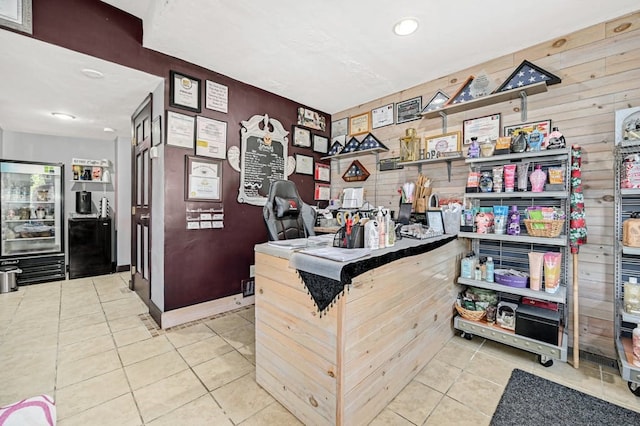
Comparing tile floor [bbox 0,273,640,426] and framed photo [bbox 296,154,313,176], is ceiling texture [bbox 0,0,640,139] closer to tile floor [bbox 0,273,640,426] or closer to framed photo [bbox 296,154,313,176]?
framed photo [bbox 296,154,313,176]

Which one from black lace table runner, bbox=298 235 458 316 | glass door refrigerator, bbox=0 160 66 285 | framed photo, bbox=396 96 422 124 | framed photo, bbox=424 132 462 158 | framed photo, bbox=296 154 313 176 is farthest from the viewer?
glass door refrigerator, bbox=0 160 66 285

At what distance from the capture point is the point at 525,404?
1.71 metres

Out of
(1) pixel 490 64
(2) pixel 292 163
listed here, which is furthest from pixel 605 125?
(2) pixel 292 163

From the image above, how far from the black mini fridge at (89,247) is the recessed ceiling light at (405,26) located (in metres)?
5.38

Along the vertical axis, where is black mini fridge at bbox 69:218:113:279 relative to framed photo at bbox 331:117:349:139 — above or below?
below

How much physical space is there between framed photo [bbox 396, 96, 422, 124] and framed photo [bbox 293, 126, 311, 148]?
1.33 metres

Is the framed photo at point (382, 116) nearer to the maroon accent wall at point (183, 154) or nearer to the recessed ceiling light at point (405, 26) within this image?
the maroon accent wall at point (183, 154)

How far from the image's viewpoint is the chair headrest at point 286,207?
2670mm

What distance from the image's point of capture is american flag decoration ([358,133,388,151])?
364cm

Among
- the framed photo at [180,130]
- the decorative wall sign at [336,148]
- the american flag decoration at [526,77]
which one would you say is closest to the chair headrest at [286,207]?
the framed photo at [180,130]

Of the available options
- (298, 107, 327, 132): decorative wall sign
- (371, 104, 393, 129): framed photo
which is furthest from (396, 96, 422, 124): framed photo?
(298, 107, 327, 132): decorative wall sign

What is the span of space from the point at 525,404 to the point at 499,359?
548mm

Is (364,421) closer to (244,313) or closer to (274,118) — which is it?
(244,313)

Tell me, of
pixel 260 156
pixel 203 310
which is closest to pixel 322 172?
pixel 260 156
